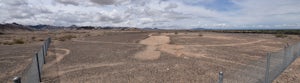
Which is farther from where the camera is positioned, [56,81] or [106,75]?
[106,75]

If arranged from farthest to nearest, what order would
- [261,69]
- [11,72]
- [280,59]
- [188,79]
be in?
1. [11,72]
2. [188,79]
3. [280,59]
4. [261,69]

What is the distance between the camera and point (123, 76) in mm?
9781

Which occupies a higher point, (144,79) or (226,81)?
(226,81)

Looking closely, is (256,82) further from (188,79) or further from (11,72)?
(11,72)

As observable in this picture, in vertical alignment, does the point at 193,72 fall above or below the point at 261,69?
below

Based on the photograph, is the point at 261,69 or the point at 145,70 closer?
the point at 261,69

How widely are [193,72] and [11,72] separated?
907 cm

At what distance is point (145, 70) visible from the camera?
11055 mm

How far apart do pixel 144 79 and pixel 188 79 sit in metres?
1.88

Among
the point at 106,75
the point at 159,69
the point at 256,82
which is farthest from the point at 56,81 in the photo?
the point at 256,82

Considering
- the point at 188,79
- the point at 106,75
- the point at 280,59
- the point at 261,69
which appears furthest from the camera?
the point at 106,75

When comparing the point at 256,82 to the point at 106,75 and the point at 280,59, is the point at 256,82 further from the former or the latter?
the point at 106,75

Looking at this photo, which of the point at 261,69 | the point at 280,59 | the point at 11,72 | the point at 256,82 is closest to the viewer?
the point at 256,82

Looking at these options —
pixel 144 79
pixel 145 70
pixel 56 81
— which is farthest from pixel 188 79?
pixel 56 81
